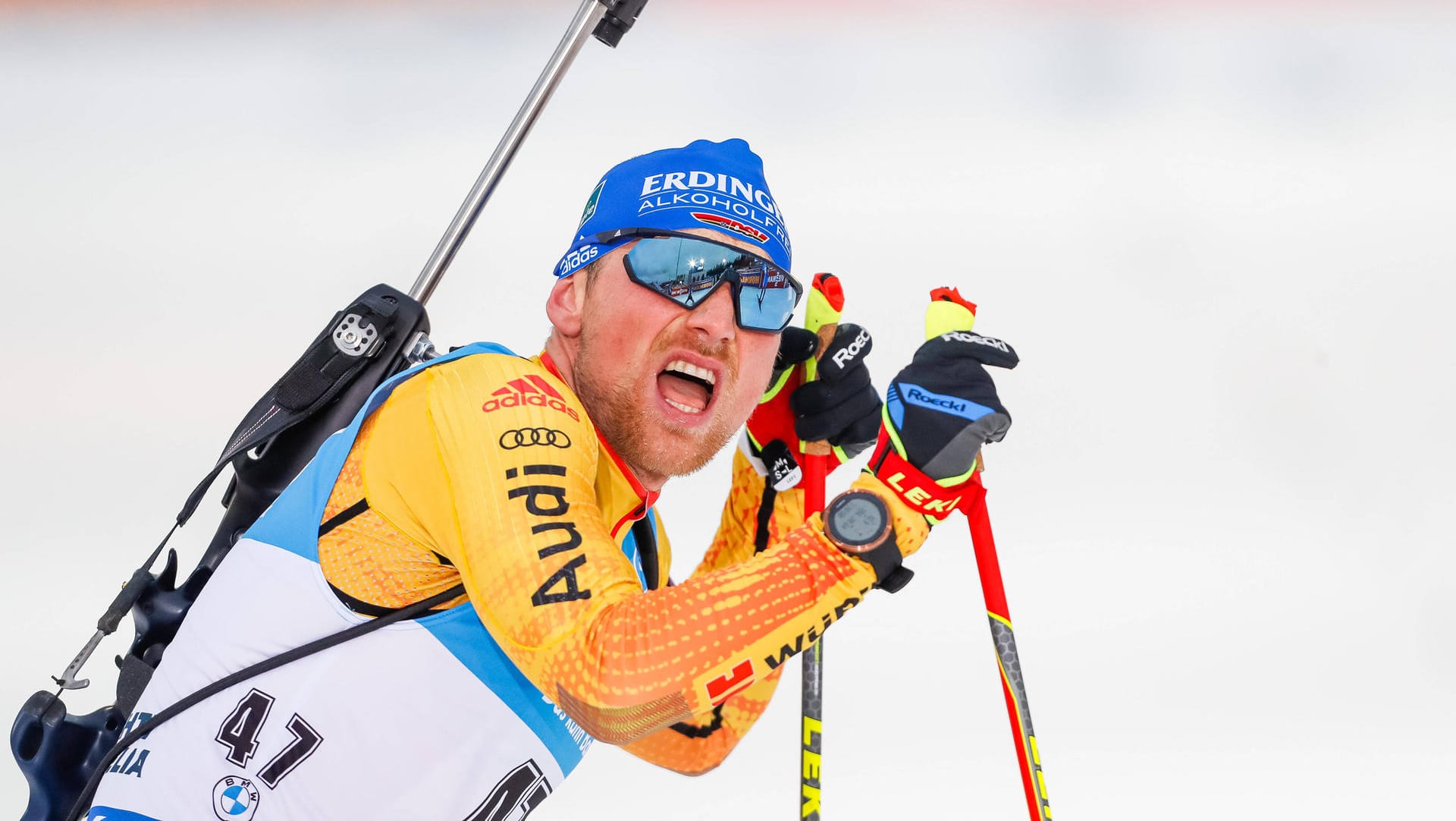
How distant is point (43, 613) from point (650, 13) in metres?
3.61

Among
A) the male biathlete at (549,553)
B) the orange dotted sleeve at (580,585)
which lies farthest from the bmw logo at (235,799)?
the orange dotted sleeve at (580,585)

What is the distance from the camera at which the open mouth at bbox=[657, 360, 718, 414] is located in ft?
7.25

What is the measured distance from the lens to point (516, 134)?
282cm

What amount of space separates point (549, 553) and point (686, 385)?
0.69m

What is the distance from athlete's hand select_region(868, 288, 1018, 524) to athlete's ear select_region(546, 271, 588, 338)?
2.24 ft

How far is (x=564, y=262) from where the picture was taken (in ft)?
Answer: 7.96

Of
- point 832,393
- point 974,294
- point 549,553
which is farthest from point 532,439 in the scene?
point 974,294

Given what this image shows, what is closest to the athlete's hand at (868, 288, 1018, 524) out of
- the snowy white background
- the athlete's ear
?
the athlete's ear

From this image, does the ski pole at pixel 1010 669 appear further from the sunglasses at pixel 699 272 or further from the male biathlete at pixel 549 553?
the sunglasses at pixel 699 272

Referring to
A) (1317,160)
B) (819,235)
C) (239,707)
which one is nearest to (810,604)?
(239,707)

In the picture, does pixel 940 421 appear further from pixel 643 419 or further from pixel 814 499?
pixel 814 499

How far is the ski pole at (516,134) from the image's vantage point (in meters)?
2.80

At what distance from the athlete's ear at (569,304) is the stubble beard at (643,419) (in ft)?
0.22

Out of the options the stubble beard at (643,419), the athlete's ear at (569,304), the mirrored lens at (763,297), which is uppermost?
the mirrored lens at (763,297)
